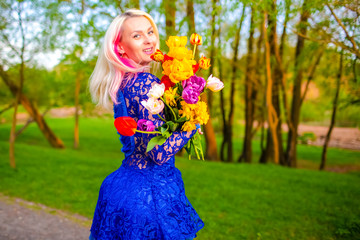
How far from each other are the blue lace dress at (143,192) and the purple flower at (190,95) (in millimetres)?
231

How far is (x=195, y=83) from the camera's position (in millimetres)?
1719

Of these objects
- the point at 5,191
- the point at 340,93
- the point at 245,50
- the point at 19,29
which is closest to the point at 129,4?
the point at 19,29

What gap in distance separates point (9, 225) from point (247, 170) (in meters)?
6.74

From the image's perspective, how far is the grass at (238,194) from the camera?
16.2 ft

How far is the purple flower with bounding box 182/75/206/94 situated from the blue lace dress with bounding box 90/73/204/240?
0.76ft

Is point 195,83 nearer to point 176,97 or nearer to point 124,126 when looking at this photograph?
point 176,97

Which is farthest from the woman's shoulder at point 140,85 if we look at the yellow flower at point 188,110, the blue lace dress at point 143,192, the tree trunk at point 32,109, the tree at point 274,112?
the tree trunk at point 32,109

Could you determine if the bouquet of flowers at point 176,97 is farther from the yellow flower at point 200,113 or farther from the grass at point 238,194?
the grass at point 238,194

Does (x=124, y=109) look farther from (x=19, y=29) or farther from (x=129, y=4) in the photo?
(x=19, y=29)

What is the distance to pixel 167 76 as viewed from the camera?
183cm

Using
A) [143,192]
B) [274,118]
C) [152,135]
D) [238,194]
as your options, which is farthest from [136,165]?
[274,118]

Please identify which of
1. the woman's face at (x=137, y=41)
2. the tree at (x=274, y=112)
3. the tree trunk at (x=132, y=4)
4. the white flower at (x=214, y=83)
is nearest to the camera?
the white flower at (x=214, y=83)

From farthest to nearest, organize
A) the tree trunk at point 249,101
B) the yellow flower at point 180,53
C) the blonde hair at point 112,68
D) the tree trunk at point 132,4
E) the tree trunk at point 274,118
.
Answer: the tree trunk at point 249,101 < the tree trunk at point 274,118 < the tree trunk at point 132,4 < the blonde hair at point 112,68 < the yellow flower at point 180,53

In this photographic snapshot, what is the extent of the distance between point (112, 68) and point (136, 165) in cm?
66
